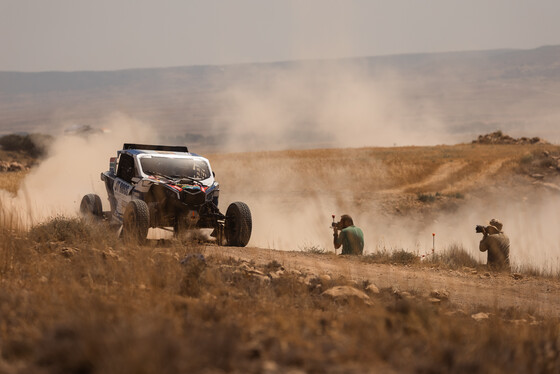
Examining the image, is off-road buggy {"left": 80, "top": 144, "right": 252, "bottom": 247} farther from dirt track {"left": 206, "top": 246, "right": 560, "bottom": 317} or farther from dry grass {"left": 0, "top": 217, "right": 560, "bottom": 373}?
dry grass {"left": 0, "top": 217, "right": 560, "bottom": 373}

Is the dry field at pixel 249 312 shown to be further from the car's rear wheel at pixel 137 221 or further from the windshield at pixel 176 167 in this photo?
the windshield at pixel 176 167

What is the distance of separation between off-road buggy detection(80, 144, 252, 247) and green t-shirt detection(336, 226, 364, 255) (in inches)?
74.3

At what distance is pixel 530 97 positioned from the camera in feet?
566

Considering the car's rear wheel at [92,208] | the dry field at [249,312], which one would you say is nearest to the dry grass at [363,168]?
the car's rear wheel at [92,208]

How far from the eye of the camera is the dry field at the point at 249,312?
15.4 feet

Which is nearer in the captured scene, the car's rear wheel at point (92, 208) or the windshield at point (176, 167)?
the windshield at point (176, 167)

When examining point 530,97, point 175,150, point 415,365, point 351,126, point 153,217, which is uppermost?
point 530,97

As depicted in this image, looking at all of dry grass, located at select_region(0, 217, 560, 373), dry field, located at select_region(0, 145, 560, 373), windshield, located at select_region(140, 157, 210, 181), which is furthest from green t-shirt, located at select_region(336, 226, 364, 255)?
dry grass, located at select_region(0, 217, 560, 373)

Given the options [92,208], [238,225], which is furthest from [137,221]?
[92,208]

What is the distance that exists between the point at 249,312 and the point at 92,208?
32.7ft

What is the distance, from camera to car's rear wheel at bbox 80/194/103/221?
1556cm

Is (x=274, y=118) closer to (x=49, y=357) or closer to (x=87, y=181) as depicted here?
(x=87, y=181)

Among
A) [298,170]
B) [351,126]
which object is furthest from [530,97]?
[298,170]

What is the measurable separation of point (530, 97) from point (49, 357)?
182m
